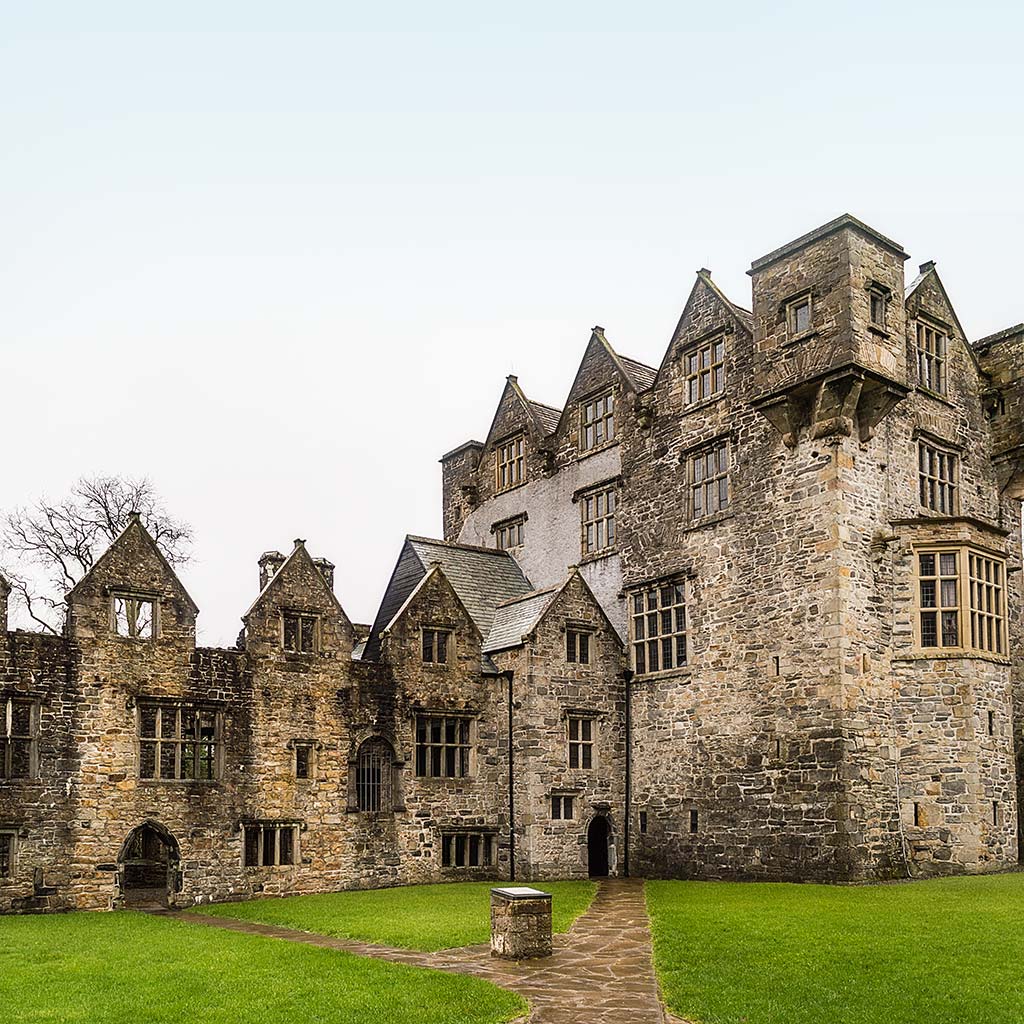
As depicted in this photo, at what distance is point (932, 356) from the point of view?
117ft

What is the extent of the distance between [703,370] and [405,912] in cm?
1859

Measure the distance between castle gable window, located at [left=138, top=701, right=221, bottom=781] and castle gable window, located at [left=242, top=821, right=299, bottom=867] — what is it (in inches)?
72.0

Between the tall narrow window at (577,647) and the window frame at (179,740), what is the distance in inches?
422

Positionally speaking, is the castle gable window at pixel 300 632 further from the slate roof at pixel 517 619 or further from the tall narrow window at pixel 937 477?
the tall narrow window at pixel 937 477

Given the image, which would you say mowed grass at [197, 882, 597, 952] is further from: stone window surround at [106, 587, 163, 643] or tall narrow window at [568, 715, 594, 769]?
stone window surround at [106, 587, 163, 643]

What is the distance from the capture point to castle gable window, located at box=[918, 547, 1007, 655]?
105 feet

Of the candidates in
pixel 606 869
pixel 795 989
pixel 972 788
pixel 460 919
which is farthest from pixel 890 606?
pixel 795 989

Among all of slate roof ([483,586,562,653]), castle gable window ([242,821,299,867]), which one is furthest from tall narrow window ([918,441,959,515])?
castle gable window ([242,821,299,867])

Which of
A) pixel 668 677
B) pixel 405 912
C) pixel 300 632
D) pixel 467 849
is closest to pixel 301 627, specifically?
pixel 300 632

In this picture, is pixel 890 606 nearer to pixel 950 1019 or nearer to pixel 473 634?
pixel 473 634

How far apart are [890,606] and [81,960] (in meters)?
21.9

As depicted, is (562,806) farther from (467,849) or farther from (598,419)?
(598,419)

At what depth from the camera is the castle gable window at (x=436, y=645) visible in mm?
35438

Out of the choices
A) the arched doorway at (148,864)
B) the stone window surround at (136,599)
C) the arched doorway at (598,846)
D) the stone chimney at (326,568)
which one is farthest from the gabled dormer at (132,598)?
the arched doorway at (598,846)
